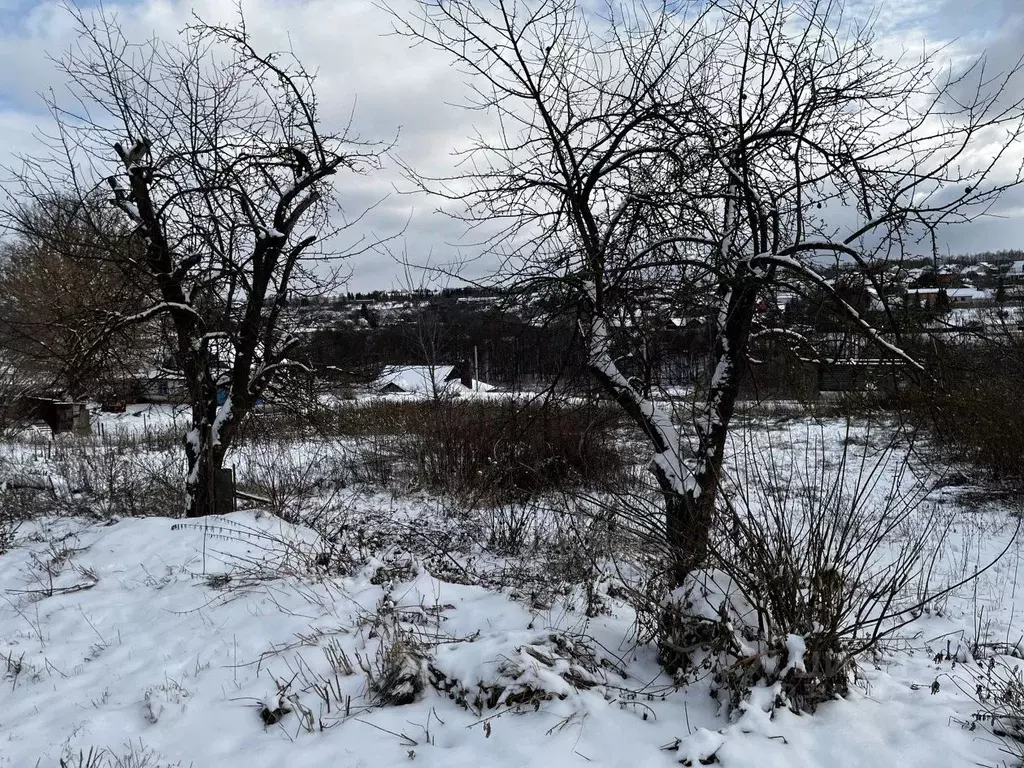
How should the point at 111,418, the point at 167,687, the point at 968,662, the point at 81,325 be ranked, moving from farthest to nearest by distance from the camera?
the point at 111,418
the point at 81,325
the point at 968,662
the point at 167,687

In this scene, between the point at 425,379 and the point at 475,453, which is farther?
the point at 425,379

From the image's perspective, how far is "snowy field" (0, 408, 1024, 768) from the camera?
2752 millimetres

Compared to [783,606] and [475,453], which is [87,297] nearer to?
[475,453]

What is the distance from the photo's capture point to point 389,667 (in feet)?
10.7

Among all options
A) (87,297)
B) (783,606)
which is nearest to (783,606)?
(783,606)

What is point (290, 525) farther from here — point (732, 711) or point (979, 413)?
point (979, 413)

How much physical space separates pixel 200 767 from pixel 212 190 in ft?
16.2

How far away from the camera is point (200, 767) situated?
2713 mm

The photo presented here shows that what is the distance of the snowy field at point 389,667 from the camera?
2.75 meters

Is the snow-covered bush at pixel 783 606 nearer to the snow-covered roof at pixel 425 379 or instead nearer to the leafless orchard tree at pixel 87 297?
the snow-covered roof at pixel 425 379

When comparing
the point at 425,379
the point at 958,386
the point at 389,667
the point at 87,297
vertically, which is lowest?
the point at 389,667

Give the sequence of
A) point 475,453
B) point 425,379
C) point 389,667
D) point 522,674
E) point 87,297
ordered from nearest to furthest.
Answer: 1. point 522,674
2. point 389,667
3. point 87,297
4. point 475,453
5. point 425,379

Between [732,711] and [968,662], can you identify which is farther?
[968,662]

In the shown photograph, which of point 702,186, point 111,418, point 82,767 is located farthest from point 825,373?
point 111,418
